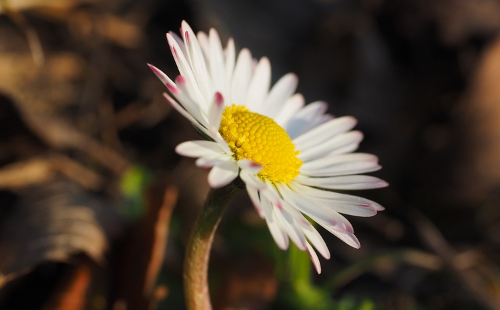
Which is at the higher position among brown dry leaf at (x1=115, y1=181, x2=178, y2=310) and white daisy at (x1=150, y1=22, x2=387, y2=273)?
white daisy at (x1=150, y1=22, x2=387, y2=273)

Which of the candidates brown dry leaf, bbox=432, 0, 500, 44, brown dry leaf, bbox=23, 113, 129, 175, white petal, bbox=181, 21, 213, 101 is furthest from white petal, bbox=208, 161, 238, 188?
brown dry leaf, bbox=432, 0, 500, 44

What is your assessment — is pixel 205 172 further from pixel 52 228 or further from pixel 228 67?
pixel 228 67

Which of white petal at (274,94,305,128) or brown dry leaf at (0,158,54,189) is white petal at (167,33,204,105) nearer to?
white petal at (274,94,305,128)

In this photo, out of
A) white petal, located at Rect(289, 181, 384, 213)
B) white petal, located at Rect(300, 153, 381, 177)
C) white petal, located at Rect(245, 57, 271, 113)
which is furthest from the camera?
white petal, located at Rect(245, 57, 271, 113)

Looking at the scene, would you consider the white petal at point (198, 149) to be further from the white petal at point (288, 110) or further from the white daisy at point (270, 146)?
the white petal at point (288, 110)

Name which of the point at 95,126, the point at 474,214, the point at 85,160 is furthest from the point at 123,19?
the point at 474,214

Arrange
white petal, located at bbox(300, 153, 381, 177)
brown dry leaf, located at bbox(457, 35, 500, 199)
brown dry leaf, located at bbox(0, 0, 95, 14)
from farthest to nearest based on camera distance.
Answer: brown dry leaf, located at bbox(457, 35, 500, 199)
brown dry leaf, located at bbox(0, 0, 95, 14)
white petal, located at bbox(300, 153, 381, 177)

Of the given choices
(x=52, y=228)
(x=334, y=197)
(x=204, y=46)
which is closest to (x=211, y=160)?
(x=334, y=197)
